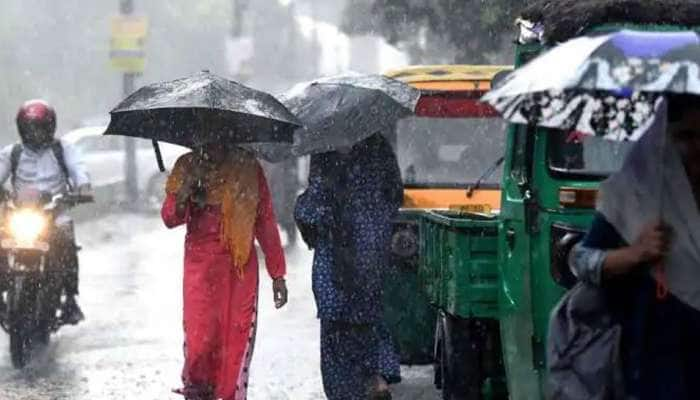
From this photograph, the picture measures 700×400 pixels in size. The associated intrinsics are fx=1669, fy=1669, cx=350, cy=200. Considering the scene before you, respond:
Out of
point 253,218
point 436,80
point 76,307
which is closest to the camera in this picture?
point 253,218

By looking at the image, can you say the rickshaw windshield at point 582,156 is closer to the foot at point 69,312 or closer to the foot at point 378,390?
the foot at point 378,390

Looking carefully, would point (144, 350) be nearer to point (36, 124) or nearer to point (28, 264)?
point (28, 264)

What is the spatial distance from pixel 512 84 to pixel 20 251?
7616 mm

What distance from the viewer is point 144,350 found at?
1182 cm

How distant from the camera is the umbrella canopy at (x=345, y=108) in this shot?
28.1 feet

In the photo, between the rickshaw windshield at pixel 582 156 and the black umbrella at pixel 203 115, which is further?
the black umbrella at pixel 203 115

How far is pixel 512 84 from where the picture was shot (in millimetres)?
4172

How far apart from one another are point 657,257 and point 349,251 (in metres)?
4.81

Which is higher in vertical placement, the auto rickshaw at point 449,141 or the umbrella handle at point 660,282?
the umbrella handle at point 660,282

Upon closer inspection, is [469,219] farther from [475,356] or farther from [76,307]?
[76,307]

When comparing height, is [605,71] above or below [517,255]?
above

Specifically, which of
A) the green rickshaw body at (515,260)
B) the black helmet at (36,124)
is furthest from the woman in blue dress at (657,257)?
the black helmet at (36,124)

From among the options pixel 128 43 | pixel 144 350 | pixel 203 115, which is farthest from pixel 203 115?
pixel 128 43

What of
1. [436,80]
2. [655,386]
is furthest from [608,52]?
[436,80]
